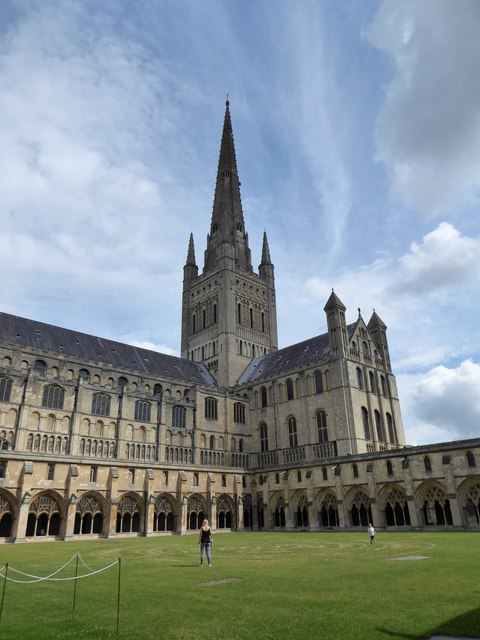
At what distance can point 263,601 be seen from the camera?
11.7 m

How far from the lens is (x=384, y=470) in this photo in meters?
44.1

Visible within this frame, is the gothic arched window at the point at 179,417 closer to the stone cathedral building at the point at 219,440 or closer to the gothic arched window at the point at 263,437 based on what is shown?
the stone cathedral building at the point at 219,440

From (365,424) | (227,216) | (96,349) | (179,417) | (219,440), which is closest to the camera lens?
(365,424)

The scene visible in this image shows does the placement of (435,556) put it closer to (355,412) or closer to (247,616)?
(247,616)

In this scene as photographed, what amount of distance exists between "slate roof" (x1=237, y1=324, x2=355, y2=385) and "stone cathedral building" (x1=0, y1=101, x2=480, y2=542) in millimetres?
336

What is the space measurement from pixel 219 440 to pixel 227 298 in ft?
83.4

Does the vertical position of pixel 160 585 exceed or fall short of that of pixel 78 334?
it falls short

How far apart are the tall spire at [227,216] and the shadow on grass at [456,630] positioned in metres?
76.2

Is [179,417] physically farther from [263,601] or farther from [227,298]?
[263,601]

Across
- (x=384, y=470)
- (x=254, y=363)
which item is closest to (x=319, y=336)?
(x=254, y=363)

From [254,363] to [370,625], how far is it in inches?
2744

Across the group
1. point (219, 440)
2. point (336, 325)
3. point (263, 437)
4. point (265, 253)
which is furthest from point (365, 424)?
point (265, 253)

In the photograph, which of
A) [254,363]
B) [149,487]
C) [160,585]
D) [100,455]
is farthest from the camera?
[254,363]

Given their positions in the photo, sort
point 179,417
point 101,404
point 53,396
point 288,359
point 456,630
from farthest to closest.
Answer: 1. point 288,359
2. point 179,417
3. point 101,404
4. point 53,396
5. point 456,630
